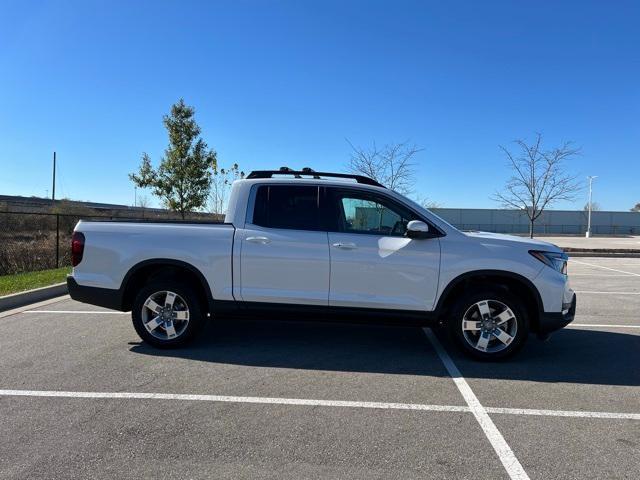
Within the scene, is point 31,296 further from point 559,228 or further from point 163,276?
point 559,228

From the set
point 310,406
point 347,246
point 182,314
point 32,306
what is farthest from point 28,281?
point 310,406

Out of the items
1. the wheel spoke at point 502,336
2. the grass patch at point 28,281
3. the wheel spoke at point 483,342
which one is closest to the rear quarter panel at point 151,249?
the wheel spoke at point 483,342

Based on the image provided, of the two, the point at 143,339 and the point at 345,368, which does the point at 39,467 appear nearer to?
the point at 143,339

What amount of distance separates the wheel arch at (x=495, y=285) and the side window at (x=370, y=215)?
81 centimetres

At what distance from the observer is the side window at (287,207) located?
5.37 meters

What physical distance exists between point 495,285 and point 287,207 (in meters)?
2.44

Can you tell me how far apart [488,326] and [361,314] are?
1367 mm

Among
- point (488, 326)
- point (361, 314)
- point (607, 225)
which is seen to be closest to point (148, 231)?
point (361, 314)

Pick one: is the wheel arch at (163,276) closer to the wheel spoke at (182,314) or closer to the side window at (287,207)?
the wheel spoke at (182,314)

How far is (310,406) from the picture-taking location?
4031 mm

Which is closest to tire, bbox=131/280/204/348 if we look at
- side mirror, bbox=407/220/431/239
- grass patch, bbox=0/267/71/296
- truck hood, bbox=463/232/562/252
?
side mirror, bbox=407/220/431/239

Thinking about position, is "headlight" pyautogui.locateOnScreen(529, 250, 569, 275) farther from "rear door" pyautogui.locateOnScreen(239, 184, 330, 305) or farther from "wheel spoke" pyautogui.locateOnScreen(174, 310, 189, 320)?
"wheel spoke" pyautogui.locateOnScreen(174, 310, 189, 320)

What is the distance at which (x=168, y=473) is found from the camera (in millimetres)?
2996

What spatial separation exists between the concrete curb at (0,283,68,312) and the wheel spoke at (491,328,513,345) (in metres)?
7.23
